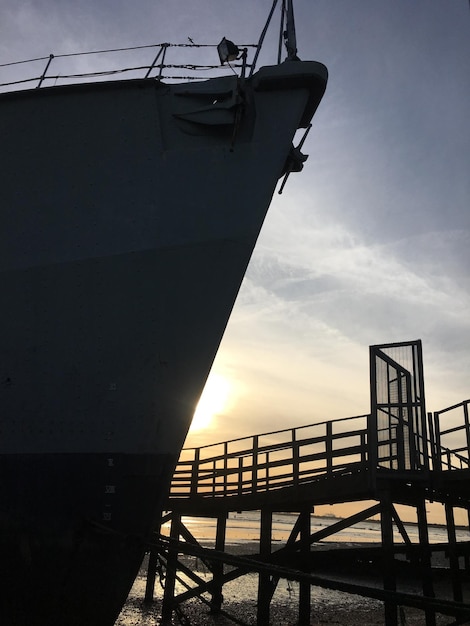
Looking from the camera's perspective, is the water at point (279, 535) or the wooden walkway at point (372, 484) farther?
the water at point (279, 535)

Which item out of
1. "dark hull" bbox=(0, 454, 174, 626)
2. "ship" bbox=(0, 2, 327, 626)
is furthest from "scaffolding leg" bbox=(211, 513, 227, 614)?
"ship" bbox=(0, 2, 327, 626)

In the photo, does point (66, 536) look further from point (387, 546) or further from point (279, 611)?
point (279, 611)

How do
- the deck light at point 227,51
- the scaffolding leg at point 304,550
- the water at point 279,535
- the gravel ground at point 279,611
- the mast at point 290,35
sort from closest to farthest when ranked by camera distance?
the deck light at point 227,51 → the mast at point 290,35 → the scaffolding leg at point 304,550 → the gravel ground at point 279,611 → the water at point 279,535

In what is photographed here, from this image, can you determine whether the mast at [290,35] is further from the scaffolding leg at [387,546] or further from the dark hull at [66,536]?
the scaffolding leg at [387,546]

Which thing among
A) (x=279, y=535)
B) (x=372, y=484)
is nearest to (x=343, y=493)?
(x=372, y=484)

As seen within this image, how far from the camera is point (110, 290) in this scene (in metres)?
4.93

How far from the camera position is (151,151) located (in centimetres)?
536

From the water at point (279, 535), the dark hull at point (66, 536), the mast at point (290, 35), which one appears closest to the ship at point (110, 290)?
the dark hull at point (66, 536)

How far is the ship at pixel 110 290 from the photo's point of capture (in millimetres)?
4590

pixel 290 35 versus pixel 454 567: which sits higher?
pixel 290 35

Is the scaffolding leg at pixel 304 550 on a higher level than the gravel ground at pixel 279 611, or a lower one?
higher

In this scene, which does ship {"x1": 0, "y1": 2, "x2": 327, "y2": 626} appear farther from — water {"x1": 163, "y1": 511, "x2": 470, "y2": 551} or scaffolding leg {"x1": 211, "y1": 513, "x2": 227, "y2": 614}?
water {"x1": 163, "y1": 511, "x2": 470, "y2": 551}

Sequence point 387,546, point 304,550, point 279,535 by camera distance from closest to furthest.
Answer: point 387,546
point 304,550
point 279,535

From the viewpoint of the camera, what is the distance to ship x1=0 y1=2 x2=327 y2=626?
4590 millimetres
